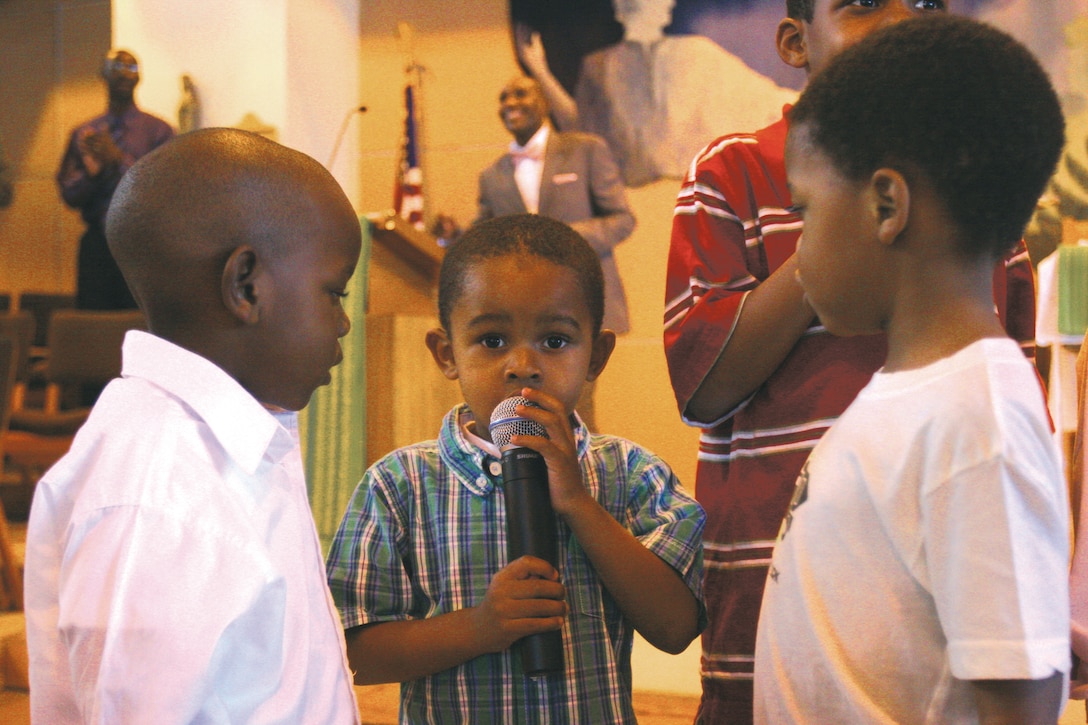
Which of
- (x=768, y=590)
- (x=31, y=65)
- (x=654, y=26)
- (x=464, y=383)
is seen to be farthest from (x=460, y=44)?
(x=768, y=590)

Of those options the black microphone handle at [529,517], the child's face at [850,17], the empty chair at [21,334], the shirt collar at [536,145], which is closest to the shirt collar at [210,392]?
the black microphone handle at [529,517]

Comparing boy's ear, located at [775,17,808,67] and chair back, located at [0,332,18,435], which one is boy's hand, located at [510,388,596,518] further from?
chair back, located at [0,332,18,435]

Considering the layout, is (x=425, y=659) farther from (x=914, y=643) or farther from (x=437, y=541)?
(x=914, y=643)

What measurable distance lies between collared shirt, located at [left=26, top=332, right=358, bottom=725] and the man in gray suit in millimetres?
4348

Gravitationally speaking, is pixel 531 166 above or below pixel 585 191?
above

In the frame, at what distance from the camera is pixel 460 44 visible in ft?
21.2

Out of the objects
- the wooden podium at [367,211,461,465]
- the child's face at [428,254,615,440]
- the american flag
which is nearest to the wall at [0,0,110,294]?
the american flag

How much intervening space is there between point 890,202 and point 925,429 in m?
0.21

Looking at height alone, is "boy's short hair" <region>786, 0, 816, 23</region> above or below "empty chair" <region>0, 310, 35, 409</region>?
above

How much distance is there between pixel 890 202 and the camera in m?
0.86

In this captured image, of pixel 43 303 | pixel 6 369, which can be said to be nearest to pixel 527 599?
pixel 6 369

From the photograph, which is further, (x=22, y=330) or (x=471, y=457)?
(x=22, y=330)

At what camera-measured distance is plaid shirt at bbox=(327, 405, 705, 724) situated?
1.20m

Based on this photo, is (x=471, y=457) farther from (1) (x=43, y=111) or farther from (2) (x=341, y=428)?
(1) (x=43, y=111)
